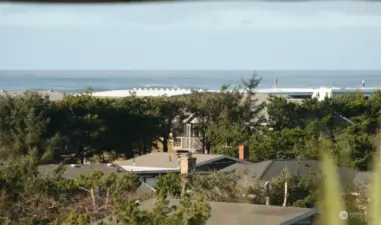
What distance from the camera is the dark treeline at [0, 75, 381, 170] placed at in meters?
16.4

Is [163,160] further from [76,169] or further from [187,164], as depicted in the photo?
[187,164]

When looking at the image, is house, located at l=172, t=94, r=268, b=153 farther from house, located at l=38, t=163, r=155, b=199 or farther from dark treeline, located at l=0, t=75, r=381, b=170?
house, located at l=38, t=163, r=155, b=199

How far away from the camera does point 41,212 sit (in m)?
8.80

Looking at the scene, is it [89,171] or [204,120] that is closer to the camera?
[89,171]

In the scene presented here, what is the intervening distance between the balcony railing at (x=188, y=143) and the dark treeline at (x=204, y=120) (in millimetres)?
294

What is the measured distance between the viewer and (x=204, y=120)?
20750 millimetres

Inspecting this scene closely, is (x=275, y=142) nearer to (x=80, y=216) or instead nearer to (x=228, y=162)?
(x=228, y=162)

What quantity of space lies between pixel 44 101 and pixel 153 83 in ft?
48.7

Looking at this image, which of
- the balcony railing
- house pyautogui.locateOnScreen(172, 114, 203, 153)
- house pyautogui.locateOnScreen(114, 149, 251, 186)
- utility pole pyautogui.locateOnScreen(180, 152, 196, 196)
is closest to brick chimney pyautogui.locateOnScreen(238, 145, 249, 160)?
house pyautogui.locateOnScreen(114, 149, 251, 186)

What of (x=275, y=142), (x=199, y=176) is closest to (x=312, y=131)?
(x=275, y=142)

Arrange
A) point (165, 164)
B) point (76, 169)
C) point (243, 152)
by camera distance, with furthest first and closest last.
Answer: point (243, 152) → point (165, 164) → point (76, 169)

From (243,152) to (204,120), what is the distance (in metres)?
4.64

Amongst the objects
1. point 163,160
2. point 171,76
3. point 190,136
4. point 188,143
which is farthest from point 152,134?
point 171,76

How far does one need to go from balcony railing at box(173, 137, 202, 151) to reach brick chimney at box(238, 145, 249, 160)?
13.7 feet
